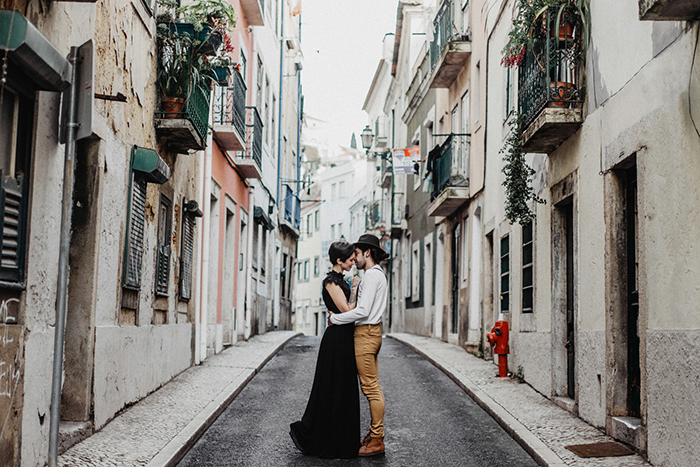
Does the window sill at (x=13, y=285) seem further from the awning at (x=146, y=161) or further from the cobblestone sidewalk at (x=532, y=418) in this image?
the cobblestone sidewalk at (x=532, y=418)

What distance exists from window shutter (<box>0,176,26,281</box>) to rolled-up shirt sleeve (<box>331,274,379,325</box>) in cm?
274

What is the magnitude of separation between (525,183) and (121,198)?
17.8ft

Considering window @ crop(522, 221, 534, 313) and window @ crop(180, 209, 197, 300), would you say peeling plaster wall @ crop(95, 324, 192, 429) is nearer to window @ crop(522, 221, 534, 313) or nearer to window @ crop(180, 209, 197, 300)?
window @ crop(180, 209, 197, 300)

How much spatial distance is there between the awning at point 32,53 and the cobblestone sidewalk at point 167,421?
2.87m

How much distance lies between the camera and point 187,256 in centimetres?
1280

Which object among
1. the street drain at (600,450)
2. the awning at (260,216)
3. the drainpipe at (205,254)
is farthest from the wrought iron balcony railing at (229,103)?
the street drain at (600,450)

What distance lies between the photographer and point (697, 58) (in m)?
6.16

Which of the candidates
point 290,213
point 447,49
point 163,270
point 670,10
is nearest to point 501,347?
point 163,270

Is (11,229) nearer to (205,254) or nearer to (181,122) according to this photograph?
(181,122)

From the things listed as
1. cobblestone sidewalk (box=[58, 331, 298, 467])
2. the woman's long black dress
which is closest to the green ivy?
cobblestone sidewalk (box=[58, 331, 298, 467])

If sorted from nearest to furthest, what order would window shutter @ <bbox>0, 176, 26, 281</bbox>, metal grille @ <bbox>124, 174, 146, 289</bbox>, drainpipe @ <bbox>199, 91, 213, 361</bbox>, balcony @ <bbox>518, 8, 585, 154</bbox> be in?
window shutter @ <bbox>0, 176, 26, 281</bbox> < metal grille @ <bbox>124, 174, 146, 289</bbox> < balcony @ <bbox>518, 8, 585, 154</bbox> < drainpipe @ <bbox>199, 91, 213, 361</bbox>

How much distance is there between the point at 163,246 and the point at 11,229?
5326 millimetres

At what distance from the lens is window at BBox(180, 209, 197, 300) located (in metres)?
12.3

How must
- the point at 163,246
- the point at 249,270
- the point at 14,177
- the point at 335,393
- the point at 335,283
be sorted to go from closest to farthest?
the point at 14,177, the point at 335,393, the point at 335,283, the point at 163,246, the point at 249,270
